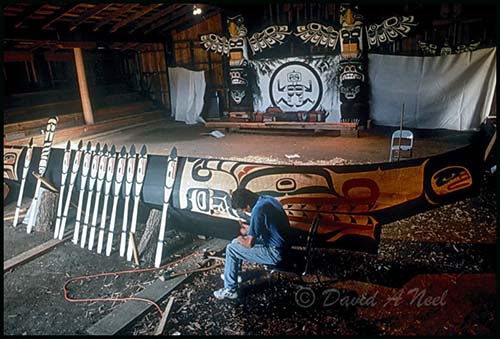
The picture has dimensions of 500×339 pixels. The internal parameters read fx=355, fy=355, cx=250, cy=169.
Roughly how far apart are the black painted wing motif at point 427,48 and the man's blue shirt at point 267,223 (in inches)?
361

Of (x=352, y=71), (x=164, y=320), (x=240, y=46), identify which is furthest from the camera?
(x=240, y=46)

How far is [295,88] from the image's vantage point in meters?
12.2

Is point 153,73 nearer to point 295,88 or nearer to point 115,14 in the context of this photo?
point 115,14

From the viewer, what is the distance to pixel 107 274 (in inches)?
175

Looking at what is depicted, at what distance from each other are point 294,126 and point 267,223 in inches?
309

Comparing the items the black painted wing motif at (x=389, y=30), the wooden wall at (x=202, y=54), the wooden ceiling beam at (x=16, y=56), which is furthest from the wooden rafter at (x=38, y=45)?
the black painted wing motif at (x=389, y=30)

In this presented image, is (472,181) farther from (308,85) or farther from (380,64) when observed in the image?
(308,85)

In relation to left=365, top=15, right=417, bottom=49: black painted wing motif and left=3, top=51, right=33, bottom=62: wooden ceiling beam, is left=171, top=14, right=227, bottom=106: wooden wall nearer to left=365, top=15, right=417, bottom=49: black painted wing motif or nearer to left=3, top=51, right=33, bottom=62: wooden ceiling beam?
left=3, top=51, right=33, bottom=62: wooden ceiling beam

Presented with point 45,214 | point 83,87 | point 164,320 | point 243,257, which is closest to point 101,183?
point 45,214

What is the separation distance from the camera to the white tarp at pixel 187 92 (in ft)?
47.1

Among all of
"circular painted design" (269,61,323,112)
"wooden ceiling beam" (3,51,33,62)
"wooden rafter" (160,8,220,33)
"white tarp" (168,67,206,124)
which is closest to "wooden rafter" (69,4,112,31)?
"wooden ceiling beam" (3,51,33,62)

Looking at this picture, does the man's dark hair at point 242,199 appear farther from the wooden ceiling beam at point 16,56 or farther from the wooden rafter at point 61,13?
the wooden ceiling beam at point 16,56

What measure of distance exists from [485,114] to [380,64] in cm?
321

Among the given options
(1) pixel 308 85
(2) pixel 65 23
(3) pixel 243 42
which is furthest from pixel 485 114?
(2) pixel 65 23
